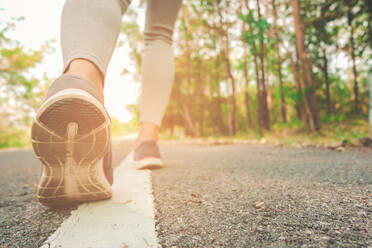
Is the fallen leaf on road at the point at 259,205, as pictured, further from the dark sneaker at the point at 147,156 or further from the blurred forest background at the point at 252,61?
the blurred forest background at the point at 252,61

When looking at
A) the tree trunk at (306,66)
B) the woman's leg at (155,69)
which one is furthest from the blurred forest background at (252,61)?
the woman's leg at (155,69)

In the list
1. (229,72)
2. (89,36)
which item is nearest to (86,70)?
(89,36)

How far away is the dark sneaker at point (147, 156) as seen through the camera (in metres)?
1.69

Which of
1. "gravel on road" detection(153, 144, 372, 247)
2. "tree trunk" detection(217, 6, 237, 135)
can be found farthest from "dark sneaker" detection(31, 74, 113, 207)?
"tree trunk" detection(217, 6, 237, 135)

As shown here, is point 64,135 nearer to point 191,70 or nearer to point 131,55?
point 191,70

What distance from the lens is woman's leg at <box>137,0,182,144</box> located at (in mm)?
1619

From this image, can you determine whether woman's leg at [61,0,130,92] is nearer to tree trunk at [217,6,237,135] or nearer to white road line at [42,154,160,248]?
white road line at [42,154,160,248]

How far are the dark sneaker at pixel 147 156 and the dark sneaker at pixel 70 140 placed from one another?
80 cm

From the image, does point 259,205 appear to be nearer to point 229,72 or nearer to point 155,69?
point 155,69

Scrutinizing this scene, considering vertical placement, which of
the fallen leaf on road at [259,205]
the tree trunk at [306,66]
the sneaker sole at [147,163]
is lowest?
the fallen leaf on road at [259,205]

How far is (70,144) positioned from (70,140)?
0.05ft

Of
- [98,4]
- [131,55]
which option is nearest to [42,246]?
[98,4]

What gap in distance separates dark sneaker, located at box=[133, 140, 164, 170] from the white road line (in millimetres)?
681

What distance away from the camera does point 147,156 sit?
5.59 ft
